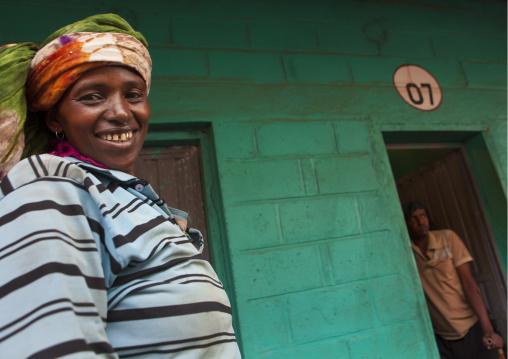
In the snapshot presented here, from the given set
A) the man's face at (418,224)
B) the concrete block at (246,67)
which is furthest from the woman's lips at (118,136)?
the man's face at (418,224)

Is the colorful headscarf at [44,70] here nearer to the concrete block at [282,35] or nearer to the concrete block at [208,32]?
the concrete block at [208,32]

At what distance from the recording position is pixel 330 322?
7.25ft

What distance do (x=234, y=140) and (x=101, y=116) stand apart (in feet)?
4.44

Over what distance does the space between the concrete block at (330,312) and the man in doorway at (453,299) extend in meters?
1.38

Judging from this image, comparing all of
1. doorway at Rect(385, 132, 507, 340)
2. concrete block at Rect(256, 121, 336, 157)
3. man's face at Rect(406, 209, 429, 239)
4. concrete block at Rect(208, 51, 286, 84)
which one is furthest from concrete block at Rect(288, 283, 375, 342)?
man's face at Rect(406, 209, 429, 239)

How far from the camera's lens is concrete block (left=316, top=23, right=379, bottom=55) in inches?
112

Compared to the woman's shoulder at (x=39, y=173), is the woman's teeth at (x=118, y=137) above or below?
above

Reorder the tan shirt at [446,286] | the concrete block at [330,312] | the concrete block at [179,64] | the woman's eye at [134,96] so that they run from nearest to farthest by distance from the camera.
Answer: the woman's eye at [134,96], the concrete block at [330,312], the concrete block at [179,64], the tan shirt at [446,286]

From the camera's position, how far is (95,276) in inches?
28.5

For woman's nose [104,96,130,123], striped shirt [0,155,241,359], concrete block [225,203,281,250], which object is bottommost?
striped shirt [0,155,241,359]

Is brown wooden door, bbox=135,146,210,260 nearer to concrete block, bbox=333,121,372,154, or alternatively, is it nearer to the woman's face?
concrete block, bbox=333,121,372,154

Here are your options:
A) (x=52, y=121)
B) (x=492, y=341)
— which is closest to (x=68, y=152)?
(x=52, y=121)

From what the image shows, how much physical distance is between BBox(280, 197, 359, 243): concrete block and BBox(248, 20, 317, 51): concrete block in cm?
104

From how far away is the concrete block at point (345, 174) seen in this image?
8.11 feet
